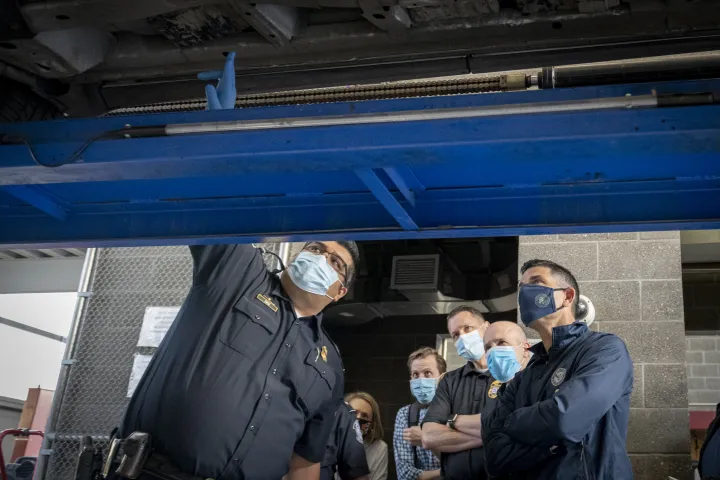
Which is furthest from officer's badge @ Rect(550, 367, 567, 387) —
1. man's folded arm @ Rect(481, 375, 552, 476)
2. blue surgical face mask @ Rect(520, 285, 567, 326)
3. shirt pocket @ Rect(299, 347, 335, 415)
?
shirt pocket @ Rect(299, 347, 335, 415)

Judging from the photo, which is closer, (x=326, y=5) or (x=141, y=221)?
(x=326, y=5)

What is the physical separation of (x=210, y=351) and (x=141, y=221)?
640 mm

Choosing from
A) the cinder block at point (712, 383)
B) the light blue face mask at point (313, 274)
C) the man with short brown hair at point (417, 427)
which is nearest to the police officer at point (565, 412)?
the light blue face mask at point (313, 274)

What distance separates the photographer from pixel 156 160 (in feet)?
7.73

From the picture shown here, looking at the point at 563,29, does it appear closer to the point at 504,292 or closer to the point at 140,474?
the point at 140,474

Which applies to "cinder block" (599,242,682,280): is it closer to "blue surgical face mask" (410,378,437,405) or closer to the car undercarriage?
"blue surgical face mask" (410,378,437,405)

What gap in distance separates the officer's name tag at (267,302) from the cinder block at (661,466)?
9.58 feet

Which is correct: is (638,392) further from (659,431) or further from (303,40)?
(303,40)

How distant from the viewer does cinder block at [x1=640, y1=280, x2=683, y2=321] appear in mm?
5531

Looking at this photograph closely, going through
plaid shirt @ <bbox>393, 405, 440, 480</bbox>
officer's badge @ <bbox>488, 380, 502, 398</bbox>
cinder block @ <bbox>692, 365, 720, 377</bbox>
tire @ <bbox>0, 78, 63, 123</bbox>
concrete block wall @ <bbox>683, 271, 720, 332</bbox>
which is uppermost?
concrete block wall @ <bbox>683, 271, 720, 332</bbox>

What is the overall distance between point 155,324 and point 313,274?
3.70 m

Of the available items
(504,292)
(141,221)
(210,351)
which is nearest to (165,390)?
(210,351)

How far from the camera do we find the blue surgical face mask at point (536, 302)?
3.69 metres

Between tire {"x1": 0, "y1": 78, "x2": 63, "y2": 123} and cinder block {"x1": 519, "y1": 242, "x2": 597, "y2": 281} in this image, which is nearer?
tire {"x1": 0, "y1": 78, "x2": 63, "y2": 123}
